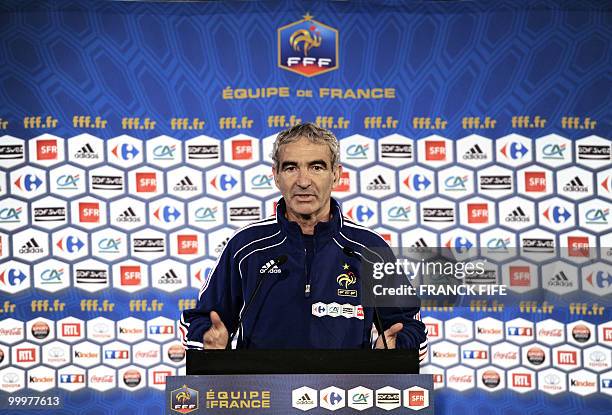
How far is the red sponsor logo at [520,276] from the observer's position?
9.57 ft

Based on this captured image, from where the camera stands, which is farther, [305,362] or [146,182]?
[146,182]

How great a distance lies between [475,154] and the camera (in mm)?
2926

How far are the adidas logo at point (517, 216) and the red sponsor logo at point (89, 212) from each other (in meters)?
2.20

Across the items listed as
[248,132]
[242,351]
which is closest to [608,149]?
[248,132]

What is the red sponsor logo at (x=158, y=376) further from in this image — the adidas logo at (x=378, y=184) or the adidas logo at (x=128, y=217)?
the adidas logo at (x=378, y=184)

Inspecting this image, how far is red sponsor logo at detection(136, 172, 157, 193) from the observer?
2947 millimetres

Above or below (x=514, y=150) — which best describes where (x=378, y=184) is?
below

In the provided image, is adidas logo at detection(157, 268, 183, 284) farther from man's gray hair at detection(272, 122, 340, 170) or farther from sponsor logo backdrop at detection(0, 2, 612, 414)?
man's gray hair at detection(272, 122, 340, 170)

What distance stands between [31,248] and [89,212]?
1.21ft

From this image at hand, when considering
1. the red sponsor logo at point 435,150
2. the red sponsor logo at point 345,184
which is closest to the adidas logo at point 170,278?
the red sponsor logo at point 345,184

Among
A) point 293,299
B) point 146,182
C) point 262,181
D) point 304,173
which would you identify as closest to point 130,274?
point 146,182

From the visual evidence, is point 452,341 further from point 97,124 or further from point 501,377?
point 97,124

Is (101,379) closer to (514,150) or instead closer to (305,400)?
(305,400)

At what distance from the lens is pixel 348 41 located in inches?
115
